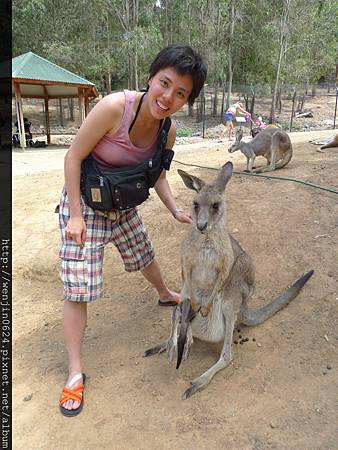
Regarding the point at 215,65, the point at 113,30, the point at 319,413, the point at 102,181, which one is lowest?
the point at 319,413

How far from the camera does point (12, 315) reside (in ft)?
9.71

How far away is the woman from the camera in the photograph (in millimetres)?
1847

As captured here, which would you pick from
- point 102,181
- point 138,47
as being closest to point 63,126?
point 138,47

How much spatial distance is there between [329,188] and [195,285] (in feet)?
8.62

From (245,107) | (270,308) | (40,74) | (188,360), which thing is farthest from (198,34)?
(188,360)

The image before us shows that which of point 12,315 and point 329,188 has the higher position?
point 329,188

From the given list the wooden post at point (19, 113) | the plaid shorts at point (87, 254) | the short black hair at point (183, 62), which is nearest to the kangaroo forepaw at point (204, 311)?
the plaid shorts at point (87, 254)

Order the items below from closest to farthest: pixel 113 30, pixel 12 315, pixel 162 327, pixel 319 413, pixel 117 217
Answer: pixel 319 413 → pixel 117 217 → pixel 162 327 → pixel 12 315 → pixel 113 30

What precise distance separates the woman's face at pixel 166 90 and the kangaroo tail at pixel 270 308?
1244 millimetres

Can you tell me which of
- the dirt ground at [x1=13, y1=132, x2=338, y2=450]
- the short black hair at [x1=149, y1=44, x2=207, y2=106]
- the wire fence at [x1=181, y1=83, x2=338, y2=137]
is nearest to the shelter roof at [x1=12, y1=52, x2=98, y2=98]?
the wire fence at [x1=181, y1=83, x2=338, y2=137]

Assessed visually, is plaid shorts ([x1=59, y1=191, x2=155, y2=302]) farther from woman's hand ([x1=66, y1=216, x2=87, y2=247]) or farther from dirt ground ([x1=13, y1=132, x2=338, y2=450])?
dirt ground ([x1=13, y1=132, x2=338, y2=450])

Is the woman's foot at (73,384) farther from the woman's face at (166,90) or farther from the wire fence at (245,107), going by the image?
the wire fence at (245,107)

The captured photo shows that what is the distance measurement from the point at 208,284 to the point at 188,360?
47cm

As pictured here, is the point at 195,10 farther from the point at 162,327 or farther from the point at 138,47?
the point at 162,327
